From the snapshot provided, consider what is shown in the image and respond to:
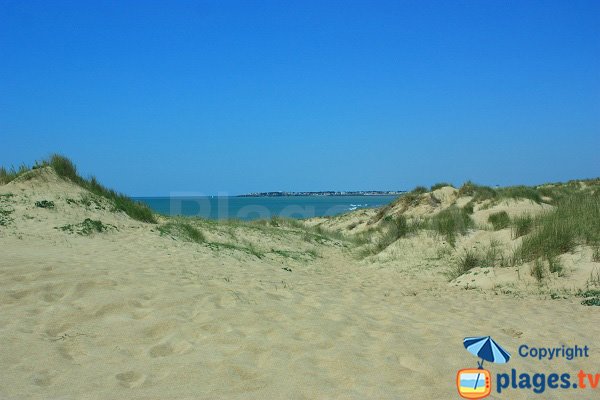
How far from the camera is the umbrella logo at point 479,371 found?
3.55 meters

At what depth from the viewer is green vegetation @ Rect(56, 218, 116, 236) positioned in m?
10.8

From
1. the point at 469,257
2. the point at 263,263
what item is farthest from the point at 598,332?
the point at 263,263

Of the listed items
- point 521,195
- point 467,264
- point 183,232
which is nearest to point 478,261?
point 467,264

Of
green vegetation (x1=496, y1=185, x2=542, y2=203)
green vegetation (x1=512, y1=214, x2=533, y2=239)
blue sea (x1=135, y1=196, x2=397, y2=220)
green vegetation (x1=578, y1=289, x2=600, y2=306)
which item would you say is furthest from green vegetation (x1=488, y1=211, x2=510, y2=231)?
blue sea (x1=135, y1=196, x2=397, y2=220)

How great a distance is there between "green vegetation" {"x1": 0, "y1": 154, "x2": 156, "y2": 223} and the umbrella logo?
39.4 feet

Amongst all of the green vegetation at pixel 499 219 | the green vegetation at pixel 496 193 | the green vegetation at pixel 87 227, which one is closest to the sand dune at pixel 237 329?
the green vegetation at pixel 87 227

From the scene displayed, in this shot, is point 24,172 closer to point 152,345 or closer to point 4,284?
point 4,284

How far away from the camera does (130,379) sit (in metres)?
3.55

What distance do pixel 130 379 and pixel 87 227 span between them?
8.74 m

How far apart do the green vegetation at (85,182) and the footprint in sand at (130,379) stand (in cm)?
1134

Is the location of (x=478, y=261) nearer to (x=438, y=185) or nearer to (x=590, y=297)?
(x=590, y=297)

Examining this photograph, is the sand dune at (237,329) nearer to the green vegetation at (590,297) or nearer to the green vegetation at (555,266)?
the green vegetation at (590,297)

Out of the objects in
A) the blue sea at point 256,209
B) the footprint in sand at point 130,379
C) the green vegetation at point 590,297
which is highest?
the footprint in sand at point 130,379

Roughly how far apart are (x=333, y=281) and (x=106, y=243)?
17.1 ft
